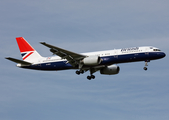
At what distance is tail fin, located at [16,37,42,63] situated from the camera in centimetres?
6062

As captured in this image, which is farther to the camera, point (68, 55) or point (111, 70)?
point (111, 70)

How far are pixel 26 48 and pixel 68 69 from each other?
11721mm

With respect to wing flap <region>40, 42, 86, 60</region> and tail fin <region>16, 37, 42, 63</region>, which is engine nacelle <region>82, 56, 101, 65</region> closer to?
wing flap <region>40, 42, 86, 60</region>

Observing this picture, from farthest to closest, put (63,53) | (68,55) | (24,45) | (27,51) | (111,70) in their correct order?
(24,45) < (27,51) < (111,70) < (68,55) < (63,53)

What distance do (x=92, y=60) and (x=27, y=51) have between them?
1692 centimetres

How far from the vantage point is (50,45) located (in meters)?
48.7

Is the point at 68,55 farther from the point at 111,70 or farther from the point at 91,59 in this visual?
the point at 111,70

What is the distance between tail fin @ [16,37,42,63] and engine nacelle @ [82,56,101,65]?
462 inches

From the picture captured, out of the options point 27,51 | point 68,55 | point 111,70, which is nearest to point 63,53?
point 68,55

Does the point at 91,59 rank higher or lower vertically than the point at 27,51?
lower

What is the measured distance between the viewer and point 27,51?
6209 cm

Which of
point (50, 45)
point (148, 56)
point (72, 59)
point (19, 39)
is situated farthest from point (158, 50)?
point (19, 39)

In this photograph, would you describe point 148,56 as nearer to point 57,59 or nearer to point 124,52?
point 124,52

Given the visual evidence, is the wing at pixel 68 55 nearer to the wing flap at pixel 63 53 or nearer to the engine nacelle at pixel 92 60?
the wing flap at pixel 63 53
